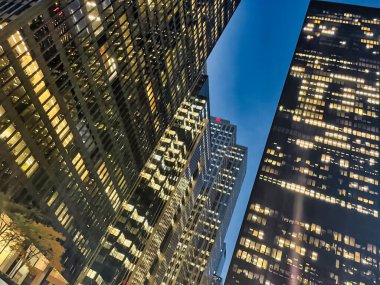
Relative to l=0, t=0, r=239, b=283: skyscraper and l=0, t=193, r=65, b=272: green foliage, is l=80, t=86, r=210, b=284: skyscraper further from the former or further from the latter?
l=0, t=193, r=65, b=272: green foliage

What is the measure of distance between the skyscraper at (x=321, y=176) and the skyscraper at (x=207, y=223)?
5594cm

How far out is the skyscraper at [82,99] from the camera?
38.3 m

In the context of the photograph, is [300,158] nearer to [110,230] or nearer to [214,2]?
[214,2]

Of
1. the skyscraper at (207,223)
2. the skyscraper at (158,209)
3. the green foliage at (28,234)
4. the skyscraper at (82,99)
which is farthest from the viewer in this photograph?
the skyscraper at (207,223)

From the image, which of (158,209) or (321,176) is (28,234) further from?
(321,176)

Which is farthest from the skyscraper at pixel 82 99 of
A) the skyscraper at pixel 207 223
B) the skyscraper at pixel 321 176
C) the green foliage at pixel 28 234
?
the skyscraper at pixel 207 223

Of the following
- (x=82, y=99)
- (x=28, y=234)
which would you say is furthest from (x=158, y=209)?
(x=28, y=234)

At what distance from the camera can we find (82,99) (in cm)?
4859

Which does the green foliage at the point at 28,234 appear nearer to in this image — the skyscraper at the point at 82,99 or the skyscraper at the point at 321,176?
the skyscraper at the point at 82,99

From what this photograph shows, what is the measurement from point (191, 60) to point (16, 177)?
183ft

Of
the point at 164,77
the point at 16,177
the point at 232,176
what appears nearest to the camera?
the point at 16,177

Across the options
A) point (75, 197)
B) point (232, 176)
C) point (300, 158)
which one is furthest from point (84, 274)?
point (232, 176)

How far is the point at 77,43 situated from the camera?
145 ft

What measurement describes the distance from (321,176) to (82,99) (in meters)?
79.2
